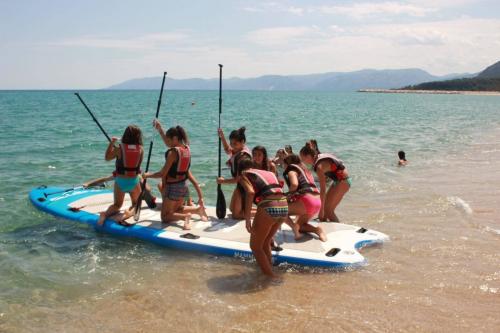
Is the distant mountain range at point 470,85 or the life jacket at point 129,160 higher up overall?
the distant mountain range at point 470,85

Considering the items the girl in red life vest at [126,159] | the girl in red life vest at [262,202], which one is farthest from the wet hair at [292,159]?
the girl in red life vest at [126,159]

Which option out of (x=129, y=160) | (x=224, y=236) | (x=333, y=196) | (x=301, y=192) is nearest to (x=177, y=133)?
(x=129, y=160)

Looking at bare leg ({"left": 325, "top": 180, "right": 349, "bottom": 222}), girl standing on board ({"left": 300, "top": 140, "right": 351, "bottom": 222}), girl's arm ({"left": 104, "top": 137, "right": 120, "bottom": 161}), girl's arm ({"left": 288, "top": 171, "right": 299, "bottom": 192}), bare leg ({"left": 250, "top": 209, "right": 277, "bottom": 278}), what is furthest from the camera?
bare leg ({"left": 325, "top": 180, "right": 349, "bottom": 222})

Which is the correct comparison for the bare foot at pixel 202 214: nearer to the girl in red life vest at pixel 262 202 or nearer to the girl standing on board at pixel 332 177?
the girl standing on board at pixel 332 177

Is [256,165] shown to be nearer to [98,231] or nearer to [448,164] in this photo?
[98,231]

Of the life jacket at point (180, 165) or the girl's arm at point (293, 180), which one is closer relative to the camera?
the girl's arm at point (293, 180)

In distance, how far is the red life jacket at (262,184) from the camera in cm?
557

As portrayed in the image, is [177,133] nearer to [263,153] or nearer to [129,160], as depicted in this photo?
[129,160]

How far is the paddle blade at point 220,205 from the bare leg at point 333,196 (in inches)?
69.1

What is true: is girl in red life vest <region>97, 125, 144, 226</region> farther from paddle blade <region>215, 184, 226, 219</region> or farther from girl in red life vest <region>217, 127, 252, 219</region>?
girl in red life vest <region>217, 127, 252, 219</region>

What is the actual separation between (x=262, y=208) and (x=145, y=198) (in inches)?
144

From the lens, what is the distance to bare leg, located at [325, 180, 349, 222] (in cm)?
800

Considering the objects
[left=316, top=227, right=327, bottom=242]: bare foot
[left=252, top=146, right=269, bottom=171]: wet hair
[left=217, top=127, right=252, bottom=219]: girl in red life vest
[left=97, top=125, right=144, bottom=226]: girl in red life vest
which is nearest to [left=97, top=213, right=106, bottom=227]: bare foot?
[left=97, top=125, right=144, bottom=226]: girl in red life vest

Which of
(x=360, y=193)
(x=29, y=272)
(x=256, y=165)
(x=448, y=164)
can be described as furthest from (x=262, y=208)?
(x=448, y=164)
